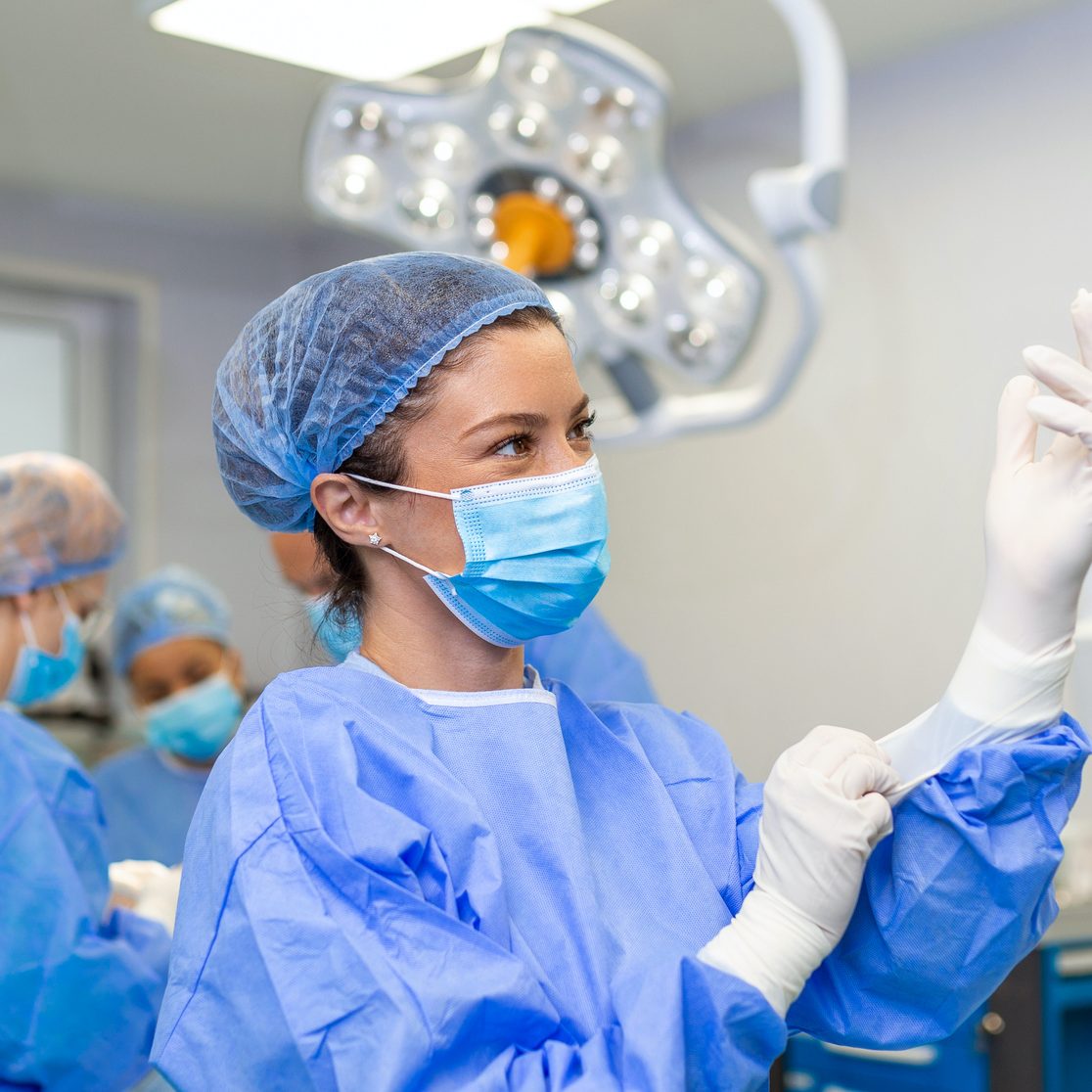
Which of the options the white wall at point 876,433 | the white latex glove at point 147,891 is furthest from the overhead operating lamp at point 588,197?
the white latex glove at point 147,891

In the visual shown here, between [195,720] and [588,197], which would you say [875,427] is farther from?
[195,720]

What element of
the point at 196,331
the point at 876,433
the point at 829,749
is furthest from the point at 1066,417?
the point at 196,331

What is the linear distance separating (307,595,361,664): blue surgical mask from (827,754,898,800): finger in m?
0.44

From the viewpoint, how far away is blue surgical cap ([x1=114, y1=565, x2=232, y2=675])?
2951mm

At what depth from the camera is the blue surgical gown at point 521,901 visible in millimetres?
956

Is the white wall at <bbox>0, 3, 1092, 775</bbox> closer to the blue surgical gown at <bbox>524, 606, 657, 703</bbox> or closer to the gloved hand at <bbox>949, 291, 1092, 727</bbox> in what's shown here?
the blue surgical gown at <bbox>524, 606, 657, 703</bbox>

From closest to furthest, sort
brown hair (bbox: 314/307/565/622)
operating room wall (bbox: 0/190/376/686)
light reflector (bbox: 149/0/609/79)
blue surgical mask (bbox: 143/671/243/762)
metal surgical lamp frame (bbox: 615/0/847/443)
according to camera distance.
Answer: brown hair (bbox: 314/307/565/622) → metal surgical lamp frame (bbox: 615/0/847/443) → light reflector (bbox: 149/0/609/79) → blue surgical mask (bbox: 143/671/243/762) → operating room wall (bbox: 0/190/376/686)

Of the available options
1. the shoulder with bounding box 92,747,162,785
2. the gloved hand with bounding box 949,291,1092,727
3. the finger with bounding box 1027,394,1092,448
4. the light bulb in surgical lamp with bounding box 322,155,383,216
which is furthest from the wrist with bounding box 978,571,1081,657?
the shoulder with bounding box 92,747,162,785

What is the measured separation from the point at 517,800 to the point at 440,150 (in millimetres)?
1004

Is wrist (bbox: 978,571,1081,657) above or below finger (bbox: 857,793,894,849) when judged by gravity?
above

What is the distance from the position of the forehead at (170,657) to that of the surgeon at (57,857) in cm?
86

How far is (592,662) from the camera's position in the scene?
6.24 feet

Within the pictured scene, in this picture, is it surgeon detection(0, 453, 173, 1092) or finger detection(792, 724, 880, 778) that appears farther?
surgeon detection(0, 453, 173, 1092)

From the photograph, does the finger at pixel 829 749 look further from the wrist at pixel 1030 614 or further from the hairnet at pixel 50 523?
the hairnet at pixel 50 523
